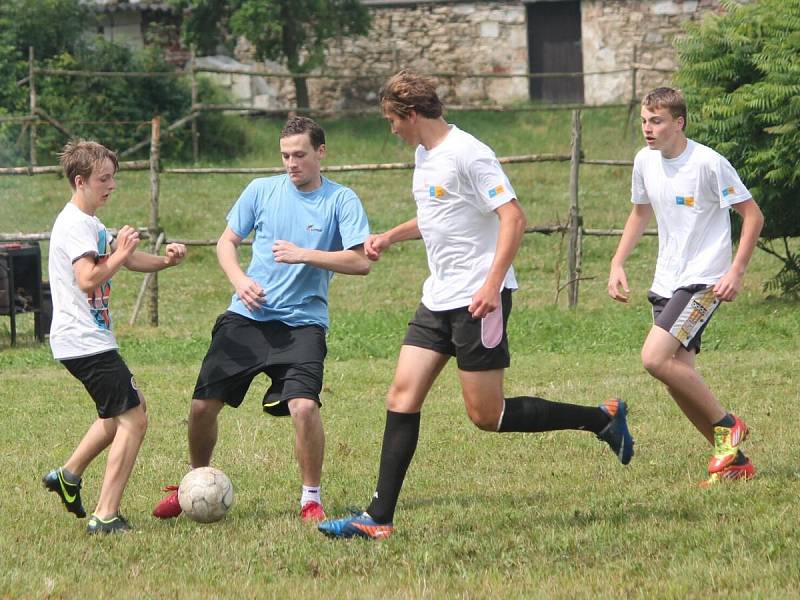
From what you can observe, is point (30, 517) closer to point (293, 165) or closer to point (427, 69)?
point (293, 165)

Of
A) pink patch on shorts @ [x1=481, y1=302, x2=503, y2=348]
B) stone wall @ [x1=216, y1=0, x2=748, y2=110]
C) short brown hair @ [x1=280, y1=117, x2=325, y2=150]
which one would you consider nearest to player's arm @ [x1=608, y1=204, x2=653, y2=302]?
pink patch on shorts @ [x1=481, y1=302, x2=503, y2=348]

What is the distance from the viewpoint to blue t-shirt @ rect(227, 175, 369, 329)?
6.76 meters

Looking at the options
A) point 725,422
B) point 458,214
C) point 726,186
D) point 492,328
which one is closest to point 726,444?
point 725,422

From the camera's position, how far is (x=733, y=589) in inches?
197

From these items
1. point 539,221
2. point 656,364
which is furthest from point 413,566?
point 539,221

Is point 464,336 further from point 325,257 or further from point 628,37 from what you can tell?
point 628,37

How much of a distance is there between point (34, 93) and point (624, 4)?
1353cm

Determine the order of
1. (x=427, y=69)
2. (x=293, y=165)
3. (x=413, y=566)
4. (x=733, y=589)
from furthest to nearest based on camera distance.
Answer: (x=427, y=69) → (x=293, y=165) → (x=413, y=566) → (x=733, y=589)

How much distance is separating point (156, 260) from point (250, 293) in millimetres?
571

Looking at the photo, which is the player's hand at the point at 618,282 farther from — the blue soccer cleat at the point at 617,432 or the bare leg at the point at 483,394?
the bare leg at the point at 483,394

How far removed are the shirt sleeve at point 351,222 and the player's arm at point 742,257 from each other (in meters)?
1.77

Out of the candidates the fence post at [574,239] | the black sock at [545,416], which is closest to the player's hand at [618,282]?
the black sock at [545,416]

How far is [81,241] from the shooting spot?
20.5 feet

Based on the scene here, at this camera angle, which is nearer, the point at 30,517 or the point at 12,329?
the point at 30,517
